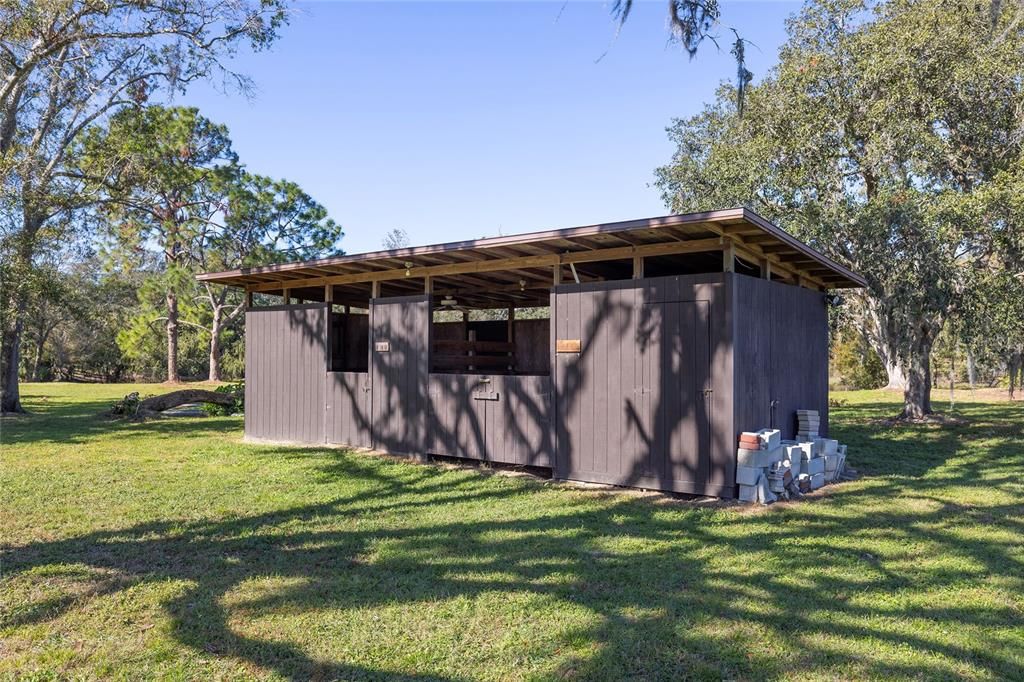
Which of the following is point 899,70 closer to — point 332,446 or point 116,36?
point 332,446

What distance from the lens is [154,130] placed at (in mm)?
12773

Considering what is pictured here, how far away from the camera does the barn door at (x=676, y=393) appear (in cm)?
592

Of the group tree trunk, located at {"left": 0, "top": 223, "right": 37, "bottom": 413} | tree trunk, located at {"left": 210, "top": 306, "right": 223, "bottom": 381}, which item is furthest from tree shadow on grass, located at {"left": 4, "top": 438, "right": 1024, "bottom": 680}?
tree trunk, located at {"left": 210, "top": 306, "right": 223, "bottom": 381}

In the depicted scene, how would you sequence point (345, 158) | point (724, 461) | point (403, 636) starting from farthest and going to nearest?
1. point (345, 158)
2. point (724, 461)
3. point (403, 636)

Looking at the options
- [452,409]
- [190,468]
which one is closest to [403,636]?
[452,409]

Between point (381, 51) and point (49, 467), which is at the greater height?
point (381, 51)

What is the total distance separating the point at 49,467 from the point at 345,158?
848 centimetres

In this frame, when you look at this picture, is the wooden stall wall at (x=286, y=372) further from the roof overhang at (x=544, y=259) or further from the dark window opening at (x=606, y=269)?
the dark window opening at (x=606, y=269)

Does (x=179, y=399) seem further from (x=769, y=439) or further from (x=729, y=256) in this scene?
(x=769, y=439)

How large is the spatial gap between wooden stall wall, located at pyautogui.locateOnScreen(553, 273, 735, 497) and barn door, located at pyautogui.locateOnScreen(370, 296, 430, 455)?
1961 mm

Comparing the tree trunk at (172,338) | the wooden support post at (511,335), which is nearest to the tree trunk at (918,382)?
the wooden support post at (511,335)

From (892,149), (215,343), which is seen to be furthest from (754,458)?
(215,343)

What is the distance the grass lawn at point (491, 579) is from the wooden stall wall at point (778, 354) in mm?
965

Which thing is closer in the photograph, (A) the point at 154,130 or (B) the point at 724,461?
(B) the point at 724,461
